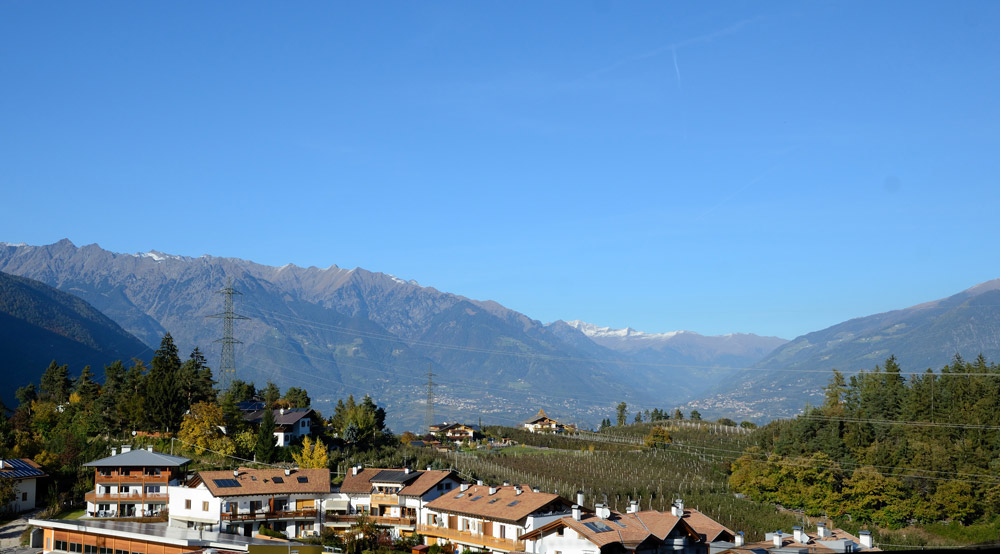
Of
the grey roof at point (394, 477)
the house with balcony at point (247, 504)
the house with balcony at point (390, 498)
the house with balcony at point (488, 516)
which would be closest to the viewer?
the house with balcony at point (488, 516)

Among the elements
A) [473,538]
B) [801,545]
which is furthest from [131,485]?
[801,545]

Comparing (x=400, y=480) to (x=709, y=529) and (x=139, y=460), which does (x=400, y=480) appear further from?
(x=709, y=529)

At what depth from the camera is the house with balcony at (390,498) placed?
6512cm

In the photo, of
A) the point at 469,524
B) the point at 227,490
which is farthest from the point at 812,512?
the point at 227,490

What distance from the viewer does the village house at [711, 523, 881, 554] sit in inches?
1813

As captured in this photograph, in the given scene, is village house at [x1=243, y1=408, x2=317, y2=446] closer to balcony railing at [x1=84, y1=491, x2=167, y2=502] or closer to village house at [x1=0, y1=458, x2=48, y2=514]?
balcony railing at [x1=84, y1=491, x2=167, y2=502]

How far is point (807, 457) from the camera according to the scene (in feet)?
296

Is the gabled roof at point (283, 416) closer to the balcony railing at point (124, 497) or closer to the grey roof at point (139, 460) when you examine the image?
the grey roof at point (139, 460)

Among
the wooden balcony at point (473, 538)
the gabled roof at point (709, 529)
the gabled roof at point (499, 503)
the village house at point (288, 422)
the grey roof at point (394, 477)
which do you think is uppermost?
the village house at point (288, 422)

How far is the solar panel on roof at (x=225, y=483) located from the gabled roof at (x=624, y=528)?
23.4 m

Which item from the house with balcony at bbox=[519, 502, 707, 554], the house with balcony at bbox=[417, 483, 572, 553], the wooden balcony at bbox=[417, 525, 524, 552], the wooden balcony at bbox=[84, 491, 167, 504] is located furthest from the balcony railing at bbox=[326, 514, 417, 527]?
the house with balcony at bbox=[519, 502, 707, 554]

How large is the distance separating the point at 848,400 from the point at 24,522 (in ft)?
295

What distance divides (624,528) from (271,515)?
2747cm

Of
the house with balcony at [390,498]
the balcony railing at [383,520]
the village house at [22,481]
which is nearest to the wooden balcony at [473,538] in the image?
the balcony railing at [383,520]
